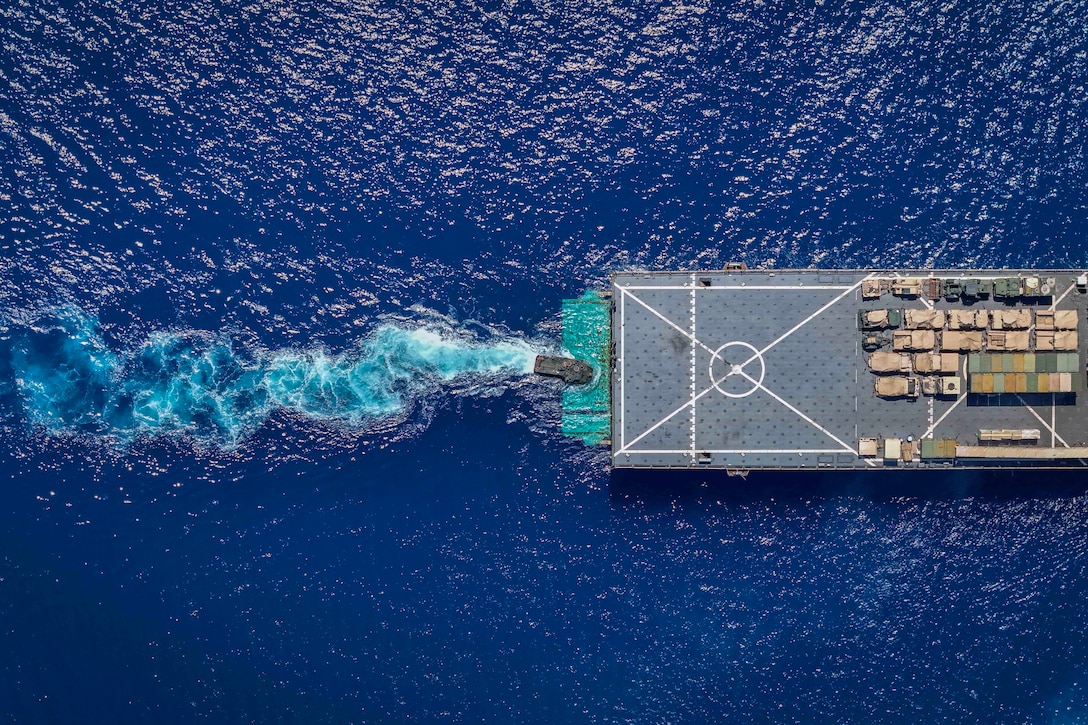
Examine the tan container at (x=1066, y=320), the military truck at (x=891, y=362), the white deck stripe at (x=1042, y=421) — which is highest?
the tan container at (x=1066, y=320)

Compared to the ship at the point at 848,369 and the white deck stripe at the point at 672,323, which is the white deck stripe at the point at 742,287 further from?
the white deck stripe at the point at 672,323

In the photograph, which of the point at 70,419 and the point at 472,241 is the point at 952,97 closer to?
the point at 472,241

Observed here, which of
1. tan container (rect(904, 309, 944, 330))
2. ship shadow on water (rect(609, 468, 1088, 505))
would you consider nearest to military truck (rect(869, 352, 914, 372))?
tan container (rect(904, 309, 944, 330))

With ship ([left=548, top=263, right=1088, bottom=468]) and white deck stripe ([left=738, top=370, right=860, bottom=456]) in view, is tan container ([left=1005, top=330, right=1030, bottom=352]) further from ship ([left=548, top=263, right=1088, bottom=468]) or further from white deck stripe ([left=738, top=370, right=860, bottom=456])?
white deck stripe ([left=738, top=370, right=860, bottom=456])

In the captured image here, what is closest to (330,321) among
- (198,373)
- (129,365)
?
(198,373)

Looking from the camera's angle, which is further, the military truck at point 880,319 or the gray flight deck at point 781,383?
the gray flight deck at point 781,383

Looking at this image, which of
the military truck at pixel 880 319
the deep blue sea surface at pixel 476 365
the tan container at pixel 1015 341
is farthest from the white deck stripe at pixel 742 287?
the tan container at pixel 1015 341
